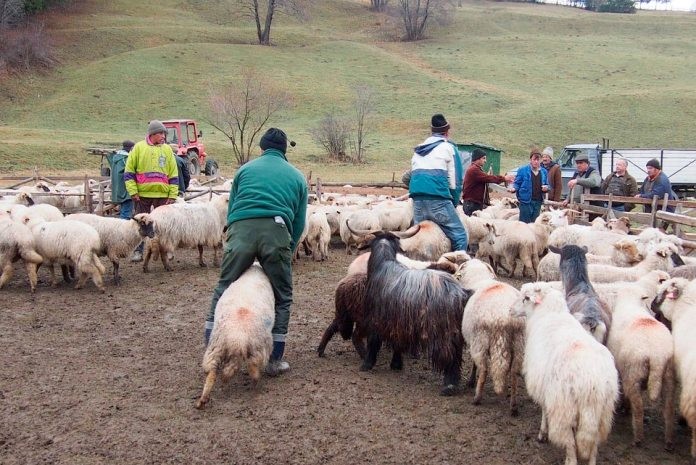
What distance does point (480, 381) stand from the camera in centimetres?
508

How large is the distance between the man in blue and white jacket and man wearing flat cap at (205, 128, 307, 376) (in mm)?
1810

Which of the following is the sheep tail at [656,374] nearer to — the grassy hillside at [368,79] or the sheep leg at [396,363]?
the sheep leg at [396,363]

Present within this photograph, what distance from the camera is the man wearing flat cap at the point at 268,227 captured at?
564 centimetres

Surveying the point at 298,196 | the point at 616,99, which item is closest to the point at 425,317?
the point at 298,196

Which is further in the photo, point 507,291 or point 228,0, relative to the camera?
point 228,0

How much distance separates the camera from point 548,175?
12.0 m

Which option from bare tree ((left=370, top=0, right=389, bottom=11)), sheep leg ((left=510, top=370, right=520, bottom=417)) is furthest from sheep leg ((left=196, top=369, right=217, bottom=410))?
bare tree ((left=370, top=0, right=389, bottom=11))

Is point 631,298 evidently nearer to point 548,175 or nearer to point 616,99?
point 548,175

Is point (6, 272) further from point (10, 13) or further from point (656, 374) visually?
point (10, 13)

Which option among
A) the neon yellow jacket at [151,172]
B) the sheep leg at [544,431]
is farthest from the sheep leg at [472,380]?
the neon yellow jacket at [151,172]

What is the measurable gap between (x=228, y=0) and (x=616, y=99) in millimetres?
48430

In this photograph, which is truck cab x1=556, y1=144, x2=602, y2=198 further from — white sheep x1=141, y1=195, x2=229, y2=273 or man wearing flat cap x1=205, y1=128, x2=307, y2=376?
man wearing flat cap x1=205, y1=128, x2=307, y2=376

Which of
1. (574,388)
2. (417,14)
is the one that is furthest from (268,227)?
(417,14)

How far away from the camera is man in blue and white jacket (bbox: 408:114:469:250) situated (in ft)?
23.3
